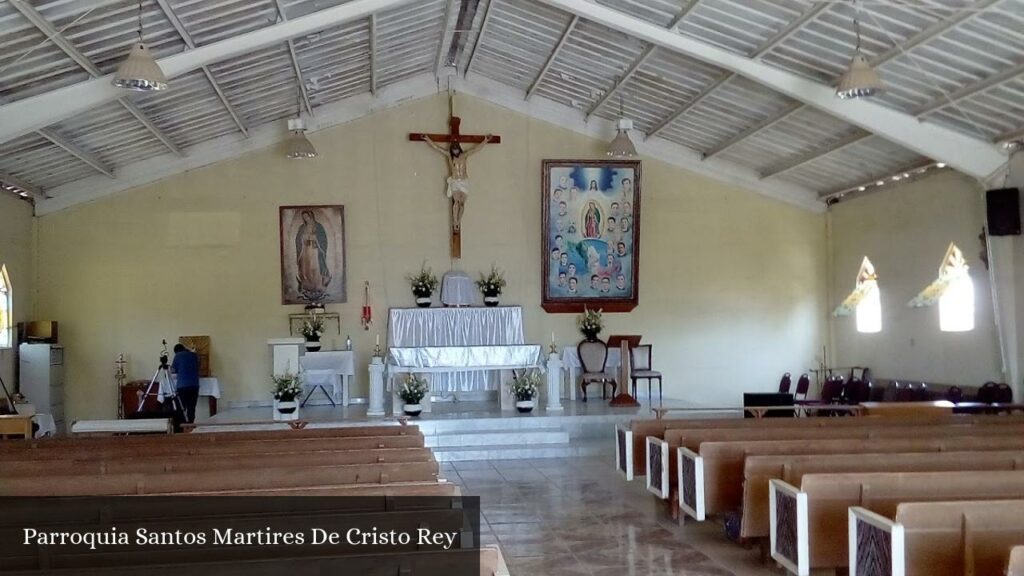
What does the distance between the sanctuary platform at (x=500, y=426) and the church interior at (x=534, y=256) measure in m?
0.06

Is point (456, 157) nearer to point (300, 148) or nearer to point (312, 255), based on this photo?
point (312, 255)

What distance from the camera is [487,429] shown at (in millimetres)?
11062

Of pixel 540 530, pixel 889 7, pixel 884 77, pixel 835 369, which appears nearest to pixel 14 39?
pixel 540 530

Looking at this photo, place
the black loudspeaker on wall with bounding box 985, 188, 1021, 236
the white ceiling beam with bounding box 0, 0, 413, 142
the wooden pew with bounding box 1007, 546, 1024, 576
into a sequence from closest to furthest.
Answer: the wooden pew with bounding box 1007, 546, 1024, 576, the white ceiling beam with bounding box 0, 0, 413, 142, the black loudspeaker on wall with bounding box 985, 188, 1021, 236

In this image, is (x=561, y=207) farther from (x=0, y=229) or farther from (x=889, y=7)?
(x=0, y=229)

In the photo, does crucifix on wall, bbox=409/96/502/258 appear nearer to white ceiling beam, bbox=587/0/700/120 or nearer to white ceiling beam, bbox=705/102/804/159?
white ceiling beam, bbox=587/0/700/120

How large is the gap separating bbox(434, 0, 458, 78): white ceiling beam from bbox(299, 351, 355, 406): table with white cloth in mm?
4482

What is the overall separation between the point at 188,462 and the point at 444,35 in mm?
8707

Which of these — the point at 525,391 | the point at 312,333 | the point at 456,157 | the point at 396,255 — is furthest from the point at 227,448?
the point at 456,157

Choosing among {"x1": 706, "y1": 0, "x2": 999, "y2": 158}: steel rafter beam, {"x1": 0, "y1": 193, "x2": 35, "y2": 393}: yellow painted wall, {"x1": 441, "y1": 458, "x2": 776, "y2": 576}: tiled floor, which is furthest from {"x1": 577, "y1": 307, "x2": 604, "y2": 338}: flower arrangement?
{"x1": 0, "y1": 193, "x2": 35, "y2": 393}: yellow painted wall

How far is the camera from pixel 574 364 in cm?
1380

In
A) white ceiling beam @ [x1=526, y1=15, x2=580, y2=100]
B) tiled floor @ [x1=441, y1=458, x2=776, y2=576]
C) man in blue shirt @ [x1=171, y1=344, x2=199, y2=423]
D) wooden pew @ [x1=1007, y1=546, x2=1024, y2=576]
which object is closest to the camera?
wooden pew @ [x1=1007, y1=546, x2=1024, y2=576]

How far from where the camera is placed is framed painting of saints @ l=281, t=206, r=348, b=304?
537 inches

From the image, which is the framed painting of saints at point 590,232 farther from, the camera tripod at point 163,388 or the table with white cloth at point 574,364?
the camera tripod at point 163,388
